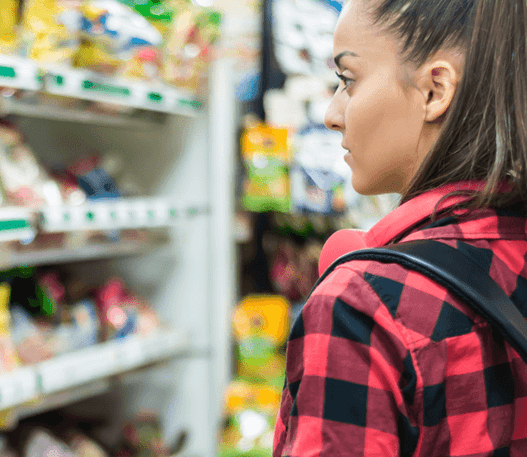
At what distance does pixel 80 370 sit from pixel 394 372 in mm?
1400

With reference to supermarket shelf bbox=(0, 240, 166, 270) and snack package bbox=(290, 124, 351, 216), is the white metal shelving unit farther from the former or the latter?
snack package bbox=(290, 124, 351, 216)

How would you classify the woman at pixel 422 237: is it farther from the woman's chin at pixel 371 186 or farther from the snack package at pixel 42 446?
the snack package at pixel 42 446

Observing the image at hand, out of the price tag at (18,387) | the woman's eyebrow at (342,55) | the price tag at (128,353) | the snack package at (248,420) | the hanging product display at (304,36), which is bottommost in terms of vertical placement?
the snack package at (248,420)

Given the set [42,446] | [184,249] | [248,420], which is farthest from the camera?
[184,249]

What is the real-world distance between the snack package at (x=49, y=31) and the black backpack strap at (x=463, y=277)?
4.25ft

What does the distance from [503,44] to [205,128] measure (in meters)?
1.67

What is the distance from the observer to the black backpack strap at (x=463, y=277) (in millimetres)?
479

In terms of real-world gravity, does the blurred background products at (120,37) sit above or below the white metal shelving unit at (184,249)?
above

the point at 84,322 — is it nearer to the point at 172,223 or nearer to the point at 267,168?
the point at 172,223

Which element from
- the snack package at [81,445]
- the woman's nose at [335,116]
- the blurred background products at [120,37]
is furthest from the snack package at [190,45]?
the woman's nose at [335,116]

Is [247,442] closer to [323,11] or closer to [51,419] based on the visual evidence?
[51,419]

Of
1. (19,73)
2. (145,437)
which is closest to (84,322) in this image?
(145,437)

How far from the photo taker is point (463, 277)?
0.49 metres

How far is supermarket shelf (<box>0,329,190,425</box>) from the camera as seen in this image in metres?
1.45
